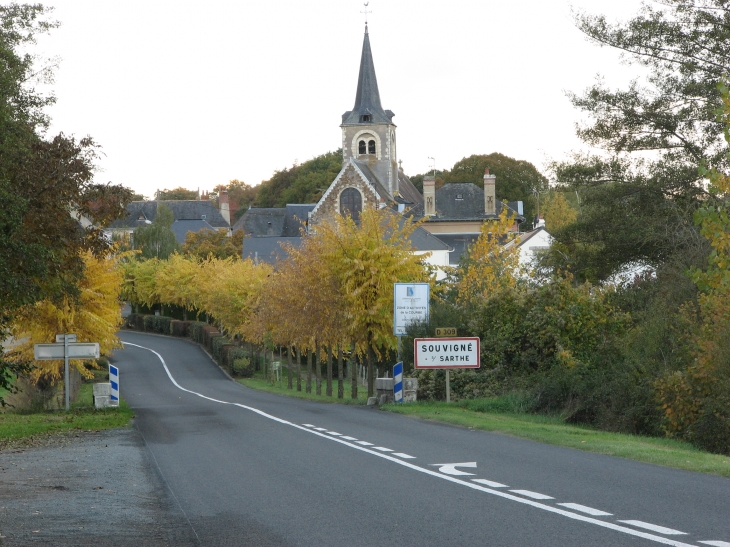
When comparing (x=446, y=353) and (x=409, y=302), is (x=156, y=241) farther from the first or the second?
(x=446, y=353)

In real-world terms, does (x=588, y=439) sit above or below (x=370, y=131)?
below

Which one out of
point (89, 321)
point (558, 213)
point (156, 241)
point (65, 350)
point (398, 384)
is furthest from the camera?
point (156, 241)

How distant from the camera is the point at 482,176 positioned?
114 m

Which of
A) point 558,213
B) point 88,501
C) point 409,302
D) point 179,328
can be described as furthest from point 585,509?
point 558,213

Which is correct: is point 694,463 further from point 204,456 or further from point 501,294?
point 501,294

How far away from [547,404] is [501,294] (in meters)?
5.56

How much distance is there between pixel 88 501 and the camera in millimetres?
9602

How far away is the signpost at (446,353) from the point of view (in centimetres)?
2503

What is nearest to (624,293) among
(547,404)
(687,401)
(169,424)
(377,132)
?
(547,404)

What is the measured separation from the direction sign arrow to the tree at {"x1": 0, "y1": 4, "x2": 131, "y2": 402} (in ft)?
15.3

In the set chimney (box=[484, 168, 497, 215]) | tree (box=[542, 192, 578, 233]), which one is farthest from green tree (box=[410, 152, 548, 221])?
tree (box=[542, 192, 578, 233])

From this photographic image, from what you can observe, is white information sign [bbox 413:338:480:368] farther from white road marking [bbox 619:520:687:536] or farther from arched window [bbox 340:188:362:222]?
arched window [bbox 340:188:362:222]

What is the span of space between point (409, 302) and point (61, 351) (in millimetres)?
9775

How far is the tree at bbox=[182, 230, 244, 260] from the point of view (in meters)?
93.0
